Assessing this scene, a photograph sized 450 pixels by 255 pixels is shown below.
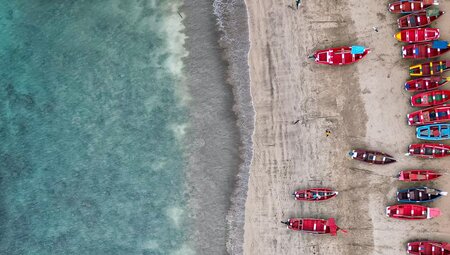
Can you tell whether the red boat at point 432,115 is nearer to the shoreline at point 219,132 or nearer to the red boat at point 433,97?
the red boat at point 433,97

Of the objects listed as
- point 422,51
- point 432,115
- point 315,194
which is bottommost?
point 315,194

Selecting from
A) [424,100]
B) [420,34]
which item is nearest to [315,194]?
[424,100]

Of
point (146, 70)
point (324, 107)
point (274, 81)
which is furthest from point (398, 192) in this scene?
point (146, 70)

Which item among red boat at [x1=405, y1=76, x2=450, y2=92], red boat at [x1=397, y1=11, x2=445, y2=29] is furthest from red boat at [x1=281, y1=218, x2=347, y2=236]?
red boat at [x1=397, y1=11, x2=445, y2=29]

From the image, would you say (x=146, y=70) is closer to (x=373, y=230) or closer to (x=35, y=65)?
(x=35, y=65)

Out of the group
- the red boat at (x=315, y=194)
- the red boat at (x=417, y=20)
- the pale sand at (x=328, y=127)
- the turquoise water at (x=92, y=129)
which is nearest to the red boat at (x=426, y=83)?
the pale sand at (x=328, y=127)

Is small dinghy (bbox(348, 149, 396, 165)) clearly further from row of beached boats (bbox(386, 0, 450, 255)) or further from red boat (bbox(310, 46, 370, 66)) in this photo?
red boat (bbox(310, 46, 370, 66))

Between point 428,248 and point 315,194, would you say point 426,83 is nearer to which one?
point 315,194

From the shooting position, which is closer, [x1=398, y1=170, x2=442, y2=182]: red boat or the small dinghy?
[x1=398, y1=170, x2=442, y2=182]: red boat
